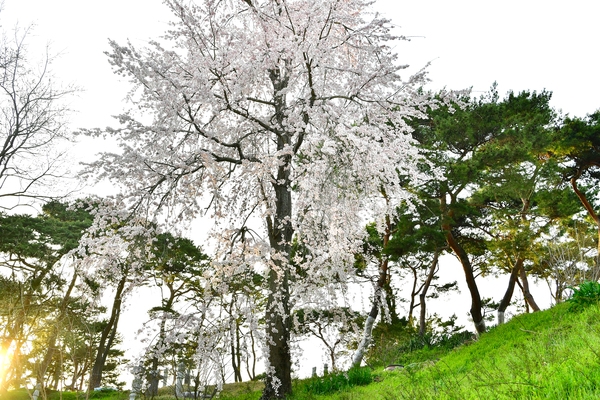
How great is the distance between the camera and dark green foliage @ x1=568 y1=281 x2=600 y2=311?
23.6 feet

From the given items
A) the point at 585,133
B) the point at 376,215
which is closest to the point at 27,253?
the point at 376,215

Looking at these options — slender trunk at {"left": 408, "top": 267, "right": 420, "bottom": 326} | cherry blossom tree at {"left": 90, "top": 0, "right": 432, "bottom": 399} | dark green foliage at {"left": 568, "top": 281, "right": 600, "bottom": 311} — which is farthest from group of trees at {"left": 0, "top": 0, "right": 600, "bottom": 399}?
slender trunk at {"left": 408, "top": 267, "right": 420, "bottom": 326}

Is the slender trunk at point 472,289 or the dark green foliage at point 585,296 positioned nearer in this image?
the dark green foliage at point 585,296

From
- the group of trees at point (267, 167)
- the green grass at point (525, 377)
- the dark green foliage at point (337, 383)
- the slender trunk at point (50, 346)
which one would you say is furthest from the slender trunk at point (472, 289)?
the slender trunk at point (50, 346)

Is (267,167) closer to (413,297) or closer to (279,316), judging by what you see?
(279,316)

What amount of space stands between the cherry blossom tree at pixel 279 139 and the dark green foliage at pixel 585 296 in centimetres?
391

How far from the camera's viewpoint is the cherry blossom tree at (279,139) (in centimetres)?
570

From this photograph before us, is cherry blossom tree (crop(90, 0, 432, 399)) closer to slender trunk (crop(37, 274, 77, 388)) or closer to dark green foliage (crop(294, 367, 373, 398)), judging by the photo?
dark green foliage (crop(294, 367, 373, 398))

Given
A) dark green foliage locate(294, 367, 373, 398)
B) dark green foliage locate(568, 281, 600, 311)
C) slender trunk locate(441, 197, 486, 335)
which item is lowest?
dark green foliage locate(294, 367, 373, 398)

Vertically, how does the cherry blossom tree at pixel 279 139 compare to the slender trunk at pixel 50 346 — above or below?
above

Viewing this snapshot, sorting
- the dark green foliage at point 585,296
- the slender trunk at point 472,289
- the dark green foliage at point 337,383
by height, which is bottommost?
the dark green foliage at point 337,383

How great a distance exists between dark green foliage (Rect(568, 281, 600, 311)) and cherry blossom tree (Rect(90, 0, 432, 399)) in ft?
12.8

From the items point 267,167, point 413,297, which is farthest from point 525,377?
point 413,297

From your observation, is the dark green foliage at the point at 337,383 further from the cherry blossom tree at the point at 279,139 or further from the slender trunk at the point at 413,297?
the slender trunk at the point at 413,297
